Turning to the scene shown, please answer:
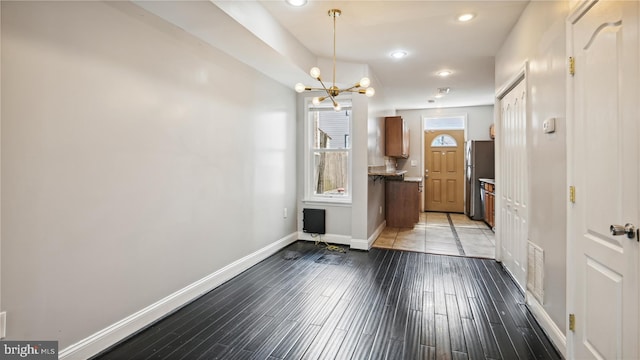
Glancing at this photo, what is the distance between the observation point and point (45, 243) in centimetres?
177

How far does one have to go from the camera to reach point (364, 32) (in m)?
3.34

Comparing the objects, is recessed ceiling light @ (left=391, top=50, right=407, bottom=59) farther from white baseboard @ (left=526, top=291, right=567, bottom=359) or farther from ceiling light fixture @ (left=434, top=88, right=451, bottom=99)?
white baseboard @ (left=526, top=291, right=567, bottom=359)

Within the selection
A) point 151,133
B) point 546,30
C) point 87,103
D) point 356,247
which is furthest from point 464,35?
point 87,103

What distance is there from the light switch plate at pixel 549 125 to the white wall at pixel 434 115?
5826 millimetres

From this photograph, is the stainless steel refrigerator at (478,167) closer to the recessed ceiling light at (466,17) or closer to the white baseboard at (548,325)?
the recessed ceiling light at (466,17)

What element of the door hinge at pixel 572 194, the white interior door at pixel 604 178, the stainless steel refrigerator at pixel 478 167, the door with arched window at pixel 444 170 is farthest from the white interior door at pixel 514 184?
the door with arched window at pixel 444 170

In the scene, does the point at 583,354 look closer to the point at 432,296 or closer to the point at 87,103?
the point at 432,296

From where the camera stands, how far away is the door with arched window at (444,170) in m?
7.86

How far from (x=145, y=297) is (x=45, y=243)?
86 centimetres

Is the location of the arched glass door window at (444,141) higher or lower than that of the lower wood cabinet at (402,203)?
higher

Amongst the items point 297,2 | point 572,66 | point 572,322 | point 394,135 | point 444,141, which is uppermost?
point 297,2

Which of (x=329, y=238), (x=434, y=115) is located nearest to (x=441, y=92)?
(x=434, y=115)

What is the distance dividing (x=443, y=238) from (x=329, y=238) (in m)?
2.01

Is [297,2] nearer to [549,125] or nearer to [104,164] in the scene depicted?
[104,164]
